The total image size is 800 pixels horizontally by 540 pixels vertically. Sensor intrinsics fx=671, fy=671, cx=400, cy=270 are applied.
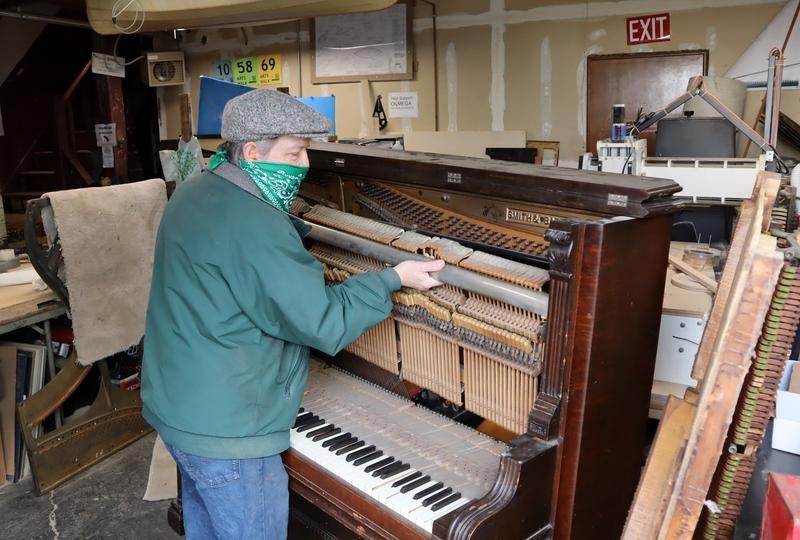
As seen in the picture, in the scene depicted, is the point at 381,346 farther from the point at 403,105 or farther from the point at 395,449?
the point at 403,105

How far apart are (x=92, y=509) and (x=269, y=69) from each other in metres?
4.46

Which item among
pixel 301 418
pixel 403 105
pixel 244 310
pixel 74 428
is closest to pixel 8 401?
pixel 74 428

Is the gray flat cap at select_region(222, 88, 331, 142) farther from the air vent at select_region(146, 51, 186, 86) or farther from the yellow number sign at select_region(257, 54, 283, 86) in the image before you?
the air vent at select_region(146, 51, 186, 86)

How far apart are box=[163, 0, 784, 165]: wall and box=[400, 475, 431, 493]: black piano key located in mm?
3337

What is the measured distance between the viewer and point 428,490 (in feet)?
5.38

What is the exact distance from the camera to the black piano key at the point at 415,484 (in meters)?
1.65

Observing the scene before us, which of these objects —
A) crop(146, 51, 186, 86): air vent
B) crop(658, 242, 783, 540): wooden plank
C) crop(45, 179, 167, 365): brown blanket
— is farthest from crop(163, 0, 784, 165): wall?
crop(658, 242, 783, 540): wooden plank

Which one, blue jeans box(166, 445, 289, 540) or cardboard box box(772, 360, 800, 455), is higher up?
cardboard box box(772, 360, 800, 455)

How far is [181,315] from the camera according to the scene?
5.79ft

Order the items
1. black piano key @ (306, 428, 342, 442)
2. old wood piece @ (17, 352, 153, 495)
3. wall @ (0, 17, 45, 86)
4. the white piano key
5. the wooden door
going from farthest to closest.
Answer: wall @ (0, 17, 45, 86) < the wooden door < old wood piece @ (17, 352, 153, 495) < black piano key @ (306, 428, 342, 442) < the white piano key

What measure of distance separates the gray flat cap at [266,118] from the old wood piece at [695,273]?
1320mm

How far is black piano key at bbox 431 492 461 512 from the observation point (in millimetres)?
1565

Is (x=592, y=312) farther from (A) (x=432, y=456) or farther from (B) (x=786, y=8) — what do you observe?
(B) (x=786, y=8)

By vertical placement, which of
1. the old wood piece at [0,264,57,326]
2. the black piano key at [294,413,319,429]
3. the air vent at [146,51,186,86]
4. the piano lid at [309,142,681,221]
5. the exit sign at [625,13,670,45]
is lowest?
the black piano key at [294,413,319,429]
